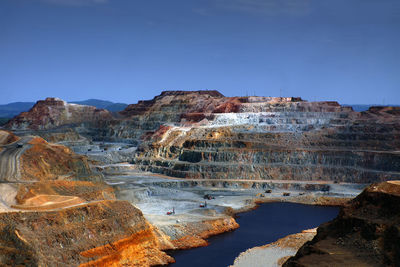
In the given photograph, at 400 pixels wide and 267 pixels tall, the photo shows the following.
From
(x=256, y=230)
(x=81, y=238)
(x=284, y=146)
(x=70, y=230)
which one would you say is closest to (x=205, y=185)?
(x=284, y=146)

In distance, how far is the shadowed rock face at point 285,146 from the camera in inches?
4596

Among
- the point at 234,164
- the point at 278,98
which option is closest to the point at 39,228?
the point at 234,164

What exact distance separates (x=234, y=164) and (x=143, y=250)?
7049 centimetres

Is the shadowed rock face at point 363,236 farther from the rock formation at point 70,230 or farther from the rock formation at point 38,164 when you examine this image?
the rock formation at point 38,164

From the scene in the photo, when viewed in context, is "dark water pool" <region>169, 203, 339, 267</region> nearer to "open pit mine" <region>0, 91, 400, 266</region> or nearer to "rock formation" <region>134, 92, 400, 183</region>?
"open pit mine" <region>0, 91, 400, 266</region>

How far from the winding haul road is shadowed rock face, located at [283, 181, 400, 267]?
4651 cm

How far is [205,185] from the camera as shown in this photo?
11375 centimetres

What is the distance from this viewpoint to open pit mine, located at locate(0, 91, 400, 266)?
37875mm

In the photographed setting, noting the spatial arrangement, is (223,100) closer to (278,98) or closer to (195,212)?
(278,98)

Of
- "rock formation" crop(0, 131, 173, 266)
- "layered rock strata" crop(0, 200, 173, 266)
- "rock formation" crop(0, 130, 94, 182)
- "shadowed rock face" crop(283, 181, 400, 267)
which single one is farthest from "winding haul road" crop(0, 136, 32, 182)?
"shadowed rock face" crop(283, 181, 400, 267)

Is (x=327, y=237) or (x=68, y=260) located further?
(x=68, y=260)

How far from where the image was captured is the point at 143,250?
173 ft

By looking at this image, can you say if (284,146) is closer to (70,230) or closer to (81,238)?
(81,238)

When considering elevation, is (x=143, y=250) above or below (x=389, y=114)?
below
